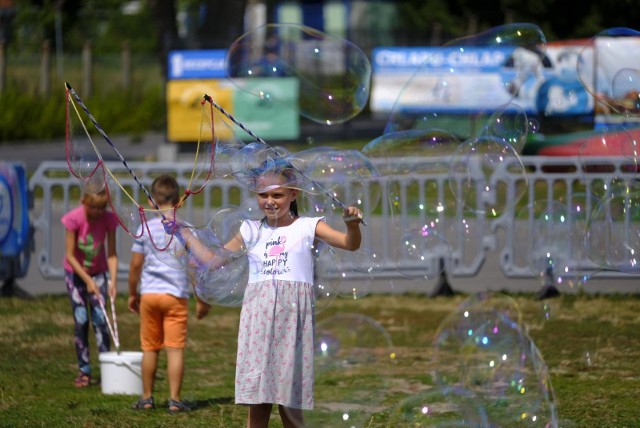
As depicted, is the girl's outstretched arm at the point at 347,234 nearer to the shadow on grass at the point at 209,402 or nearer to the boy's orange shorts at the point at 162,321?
the boy's orange shorts at the point at 162,321

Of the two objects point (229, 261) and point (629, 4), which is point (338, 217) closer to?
point (229, 261)

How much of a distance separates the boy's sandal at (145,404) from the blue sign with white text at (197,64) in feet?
48.3

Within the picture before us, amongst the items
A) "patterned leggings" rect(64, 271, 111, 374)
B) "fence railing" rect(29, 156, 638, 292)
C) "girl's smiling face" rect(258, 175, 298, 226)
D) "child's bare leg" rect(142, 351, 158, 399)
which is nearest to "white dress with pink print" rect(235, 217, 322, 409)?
"girl's smiling face" rect(258, 175, 298, 226)

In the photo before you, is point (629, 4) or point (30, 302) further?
point (629, 4)

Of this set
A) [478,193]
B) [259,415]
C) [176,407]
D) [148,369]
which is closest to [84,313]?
[148,369]

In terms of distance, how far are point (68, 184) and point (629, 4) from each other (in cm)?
2294

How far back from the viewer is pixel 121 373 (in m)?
7.22

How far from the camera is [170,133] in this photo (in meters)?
21.5

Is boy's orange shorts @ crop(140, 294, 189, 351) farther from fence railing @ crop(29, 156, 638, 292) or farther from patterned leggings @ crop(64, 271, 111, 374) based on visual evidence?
fence railing @ crop(29, 156, 638, 292)

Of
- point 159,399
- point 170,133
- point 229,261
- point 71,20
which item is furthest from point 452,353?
point 71,20

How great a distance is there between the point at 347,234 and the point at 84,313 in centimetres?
298

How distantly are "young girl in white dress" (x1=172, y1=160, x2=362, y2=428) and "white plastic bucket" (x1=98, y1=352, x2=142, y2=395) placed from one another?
2032mm

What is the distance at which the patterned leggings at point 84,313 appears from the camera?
757cm

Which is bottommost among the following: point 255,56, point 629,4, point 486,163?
point 486,163
